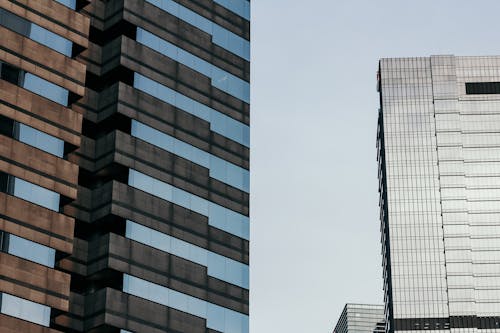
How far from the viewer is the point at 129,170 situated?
111688 millimetres

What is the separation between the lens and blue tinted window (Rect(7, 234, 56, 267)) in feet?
328

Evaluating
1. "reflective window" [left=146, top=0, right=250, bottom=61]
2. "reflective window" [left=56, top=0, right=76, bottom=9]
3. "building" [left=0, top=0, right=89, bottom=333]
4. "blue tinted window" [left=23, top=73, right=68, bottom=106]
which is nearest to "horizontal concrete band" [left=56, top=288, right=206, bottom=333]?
"building" [left=0, top=0, right=89, bottom=333]

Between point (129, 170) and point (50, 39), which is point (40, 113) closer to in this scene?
point (50, 39)

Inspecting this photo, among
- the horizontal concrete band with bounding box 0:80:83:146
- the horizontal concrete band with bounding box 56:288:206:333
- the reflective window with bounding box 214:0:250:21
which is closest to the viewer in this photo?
the horizontal concrete band with bounding box 0:80:83:146

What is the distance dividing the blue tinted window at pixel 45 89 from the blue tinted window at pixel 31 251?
14265 mm

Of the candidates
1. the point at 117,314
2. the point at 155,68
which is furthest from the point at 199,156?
the point at 117,314

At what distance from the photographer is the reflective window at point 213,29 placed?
12294 cm

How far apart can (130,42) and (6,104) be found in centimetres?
1760

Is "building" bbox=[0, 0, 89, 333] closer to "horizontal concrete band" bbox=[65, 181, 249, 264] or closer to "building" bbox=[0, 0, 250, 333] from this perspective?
"building" bbox=[0, 0, 250, 333]

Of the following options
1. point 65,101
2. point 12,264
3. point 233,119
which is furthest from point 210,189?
point 12,264

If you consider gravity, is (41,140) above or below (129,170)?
below

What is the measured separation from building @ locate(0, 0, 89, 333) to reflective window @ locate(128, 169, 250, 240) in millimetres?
7082

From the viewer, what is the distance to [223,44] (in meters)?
128

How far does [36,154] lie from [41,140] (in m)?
1.70
